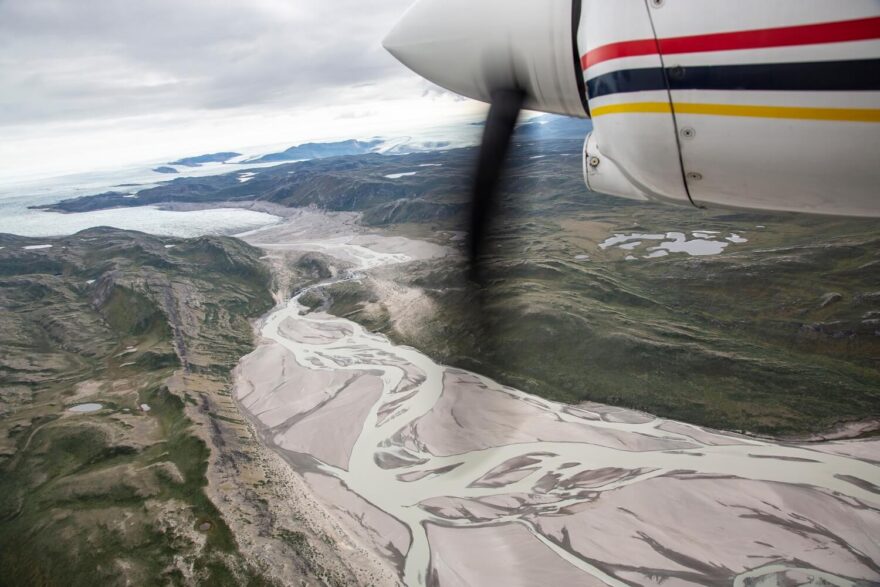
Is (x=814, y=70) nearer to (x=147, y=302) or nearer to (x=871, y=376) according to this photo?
(x=871, y=376)

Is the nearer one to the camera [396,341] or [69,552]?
[69,552]

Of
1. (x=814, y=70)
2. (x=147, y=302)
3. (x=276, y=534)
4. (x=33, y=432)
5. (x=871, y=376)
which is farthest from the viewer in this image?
(x=147, y=302)

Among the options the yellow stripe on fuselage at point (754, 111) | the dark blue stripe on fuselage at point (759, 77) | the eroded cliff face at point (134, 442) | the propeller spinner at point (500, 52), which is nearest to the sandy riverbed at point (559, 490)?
the eroded cliff face at point (134, 442)

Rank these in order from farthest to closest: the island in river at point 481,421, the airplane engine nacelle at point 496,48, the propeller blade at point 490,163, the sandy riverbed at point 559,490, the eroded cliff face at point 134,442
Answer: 1. the eroded cliff face at point 134,442
2. the island in river at point 481,421
3. the sandy riverbed at point 559,490
4. the propeller blade at point 490,163
5. the airplane engine nacelle at point 496,48

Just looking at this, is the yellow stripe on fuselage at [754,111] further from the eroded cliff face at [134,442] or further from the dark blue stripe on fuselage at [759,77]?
the eroded cliff face at [134,442]

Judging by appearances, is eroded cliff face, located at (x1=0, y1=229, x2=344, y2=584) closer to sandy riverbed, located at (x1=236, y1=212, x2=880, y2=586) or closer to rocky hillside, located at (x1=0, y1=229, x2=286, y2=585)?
rocky hillside, located at (x1=0, y1=229, x2=286, y2=585)

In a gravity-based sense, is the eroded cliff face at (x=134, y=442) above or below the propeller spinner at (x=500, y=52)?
below

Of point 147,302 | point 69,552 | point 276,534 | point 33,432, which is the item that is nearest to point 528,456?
point 276,534
